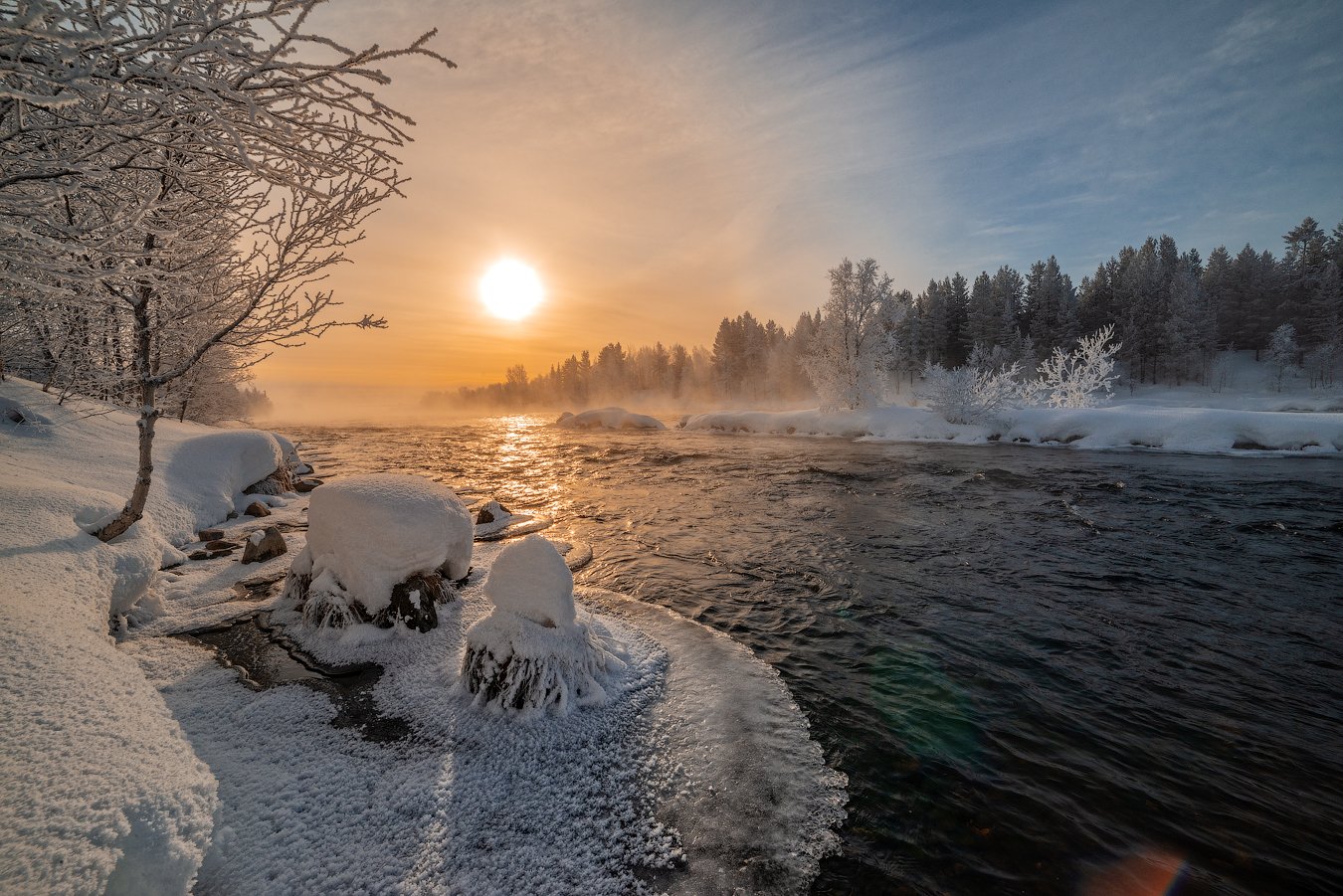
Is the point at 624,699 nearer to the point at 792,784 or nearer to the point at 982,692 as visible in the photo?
the point at 792,784

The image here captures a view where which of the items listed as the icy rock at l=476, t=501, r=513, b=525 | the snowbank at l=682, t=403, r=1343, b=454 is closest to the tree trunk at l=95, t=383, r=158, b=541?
the icy rock at l=476, t=501, r=513, b=525

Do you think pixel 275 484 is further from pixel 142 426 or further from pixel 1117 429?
pixel 1117 429

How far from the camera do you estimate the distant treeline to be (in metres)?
52.8

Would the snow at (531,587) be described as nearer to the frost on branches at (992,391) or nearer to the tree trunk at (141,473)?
the tree trunk at (141,473)

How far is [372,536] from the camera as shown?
5.93 m

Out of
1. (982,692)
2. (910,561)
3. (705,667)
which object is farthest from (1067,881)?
(910,561)

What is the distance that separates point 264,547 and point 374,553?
4140 mm

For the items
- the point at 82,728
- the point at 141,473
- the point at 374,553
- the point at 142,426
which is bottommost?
the point at 82,728

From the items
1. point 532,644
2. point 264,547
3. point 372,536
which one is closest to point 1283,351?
point 532,644

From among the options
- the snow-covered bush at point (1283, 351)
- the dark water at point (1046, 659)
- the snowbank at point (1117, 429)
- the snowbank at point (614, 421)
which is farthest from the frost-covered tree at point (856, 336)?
the snow-covered bush at point (1283, 351)

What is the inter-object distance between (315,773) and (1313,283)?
9002 cm

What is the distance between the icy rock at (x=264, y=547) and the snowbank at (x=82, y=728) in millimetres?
1491

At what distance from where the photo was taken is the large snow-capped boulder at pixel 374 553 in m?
5.95

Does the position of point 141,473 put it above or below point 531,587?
above
